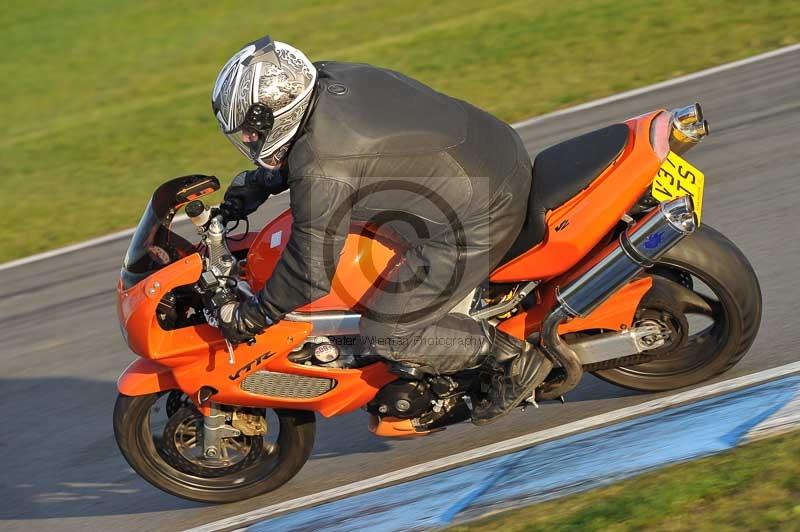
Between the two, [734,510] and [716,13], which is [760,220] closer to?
[734,510]

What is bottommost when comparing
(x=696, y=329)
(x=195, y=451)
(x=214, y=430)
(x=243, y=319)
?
(x=195, y=451)

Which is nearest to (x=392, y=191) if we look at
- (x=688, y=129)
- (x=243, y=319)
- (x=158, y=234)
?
(x=243, y=319)

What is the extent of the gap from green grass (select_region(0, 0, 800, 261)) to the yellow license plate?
5.48 metres

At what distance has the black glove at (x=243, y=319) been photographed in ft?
14.6

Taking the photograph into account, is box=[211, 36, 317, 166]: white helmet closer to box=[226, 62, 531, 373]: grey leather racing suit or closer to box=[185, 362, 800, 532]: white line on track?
box=[226, 62, 531, 373]: grey leather racing suit

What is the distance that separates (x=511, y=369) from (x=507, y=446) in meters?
0.41

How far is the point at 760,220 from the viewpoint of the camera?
693 centimetres

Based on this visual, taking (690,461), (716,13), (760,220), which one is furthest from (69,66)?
(690,461)

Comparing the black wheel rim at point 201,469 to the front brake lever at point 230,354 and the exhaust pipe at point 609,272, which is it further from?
the exhaust pipe at point 609,272

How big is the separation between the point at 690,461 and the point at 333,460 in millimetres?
1935

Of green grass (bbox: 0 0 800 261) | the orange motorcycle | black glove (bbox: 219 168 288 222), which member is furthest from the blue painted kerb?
green grass (bbox: 0 0 800 261)

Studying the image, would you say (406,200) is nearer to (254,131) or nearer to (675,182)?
(254,131)

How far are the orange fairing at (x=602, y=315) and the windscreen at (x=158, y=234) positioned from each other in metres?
1.53

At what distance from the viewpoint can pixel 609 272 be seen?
4.71m
